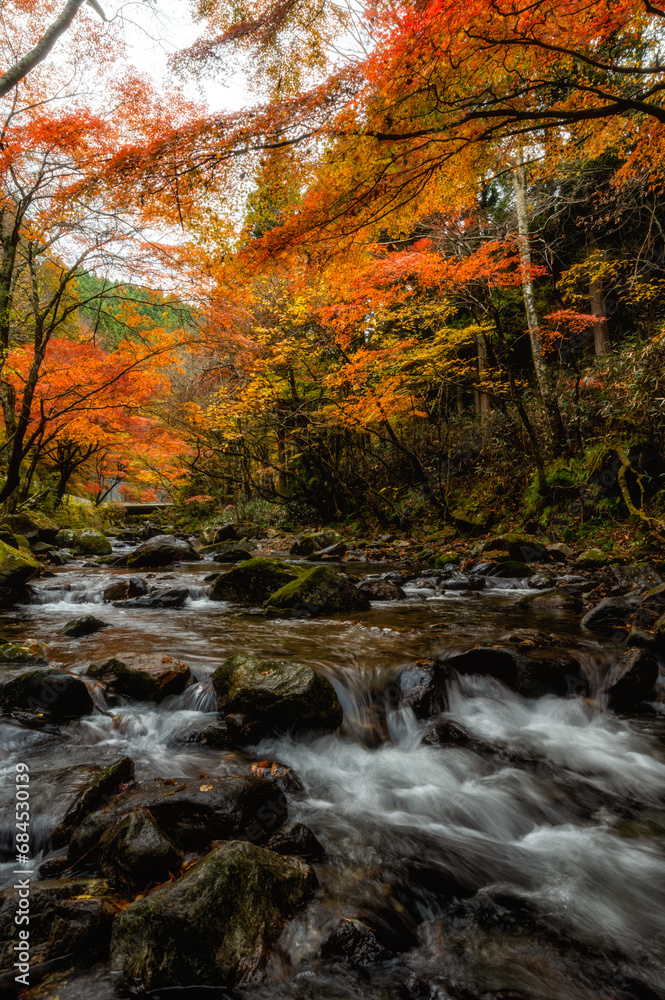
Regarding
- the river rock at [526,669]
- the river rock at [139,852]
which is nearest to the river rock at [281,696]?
the river rock at [139,852]

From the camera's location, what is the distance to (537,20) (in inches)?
152

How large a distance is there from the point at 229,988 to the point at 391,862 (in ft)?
3.89

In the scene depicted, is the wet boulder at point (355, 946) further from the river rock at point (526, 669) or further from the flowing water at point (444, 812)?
the river rock at point (526, 669)

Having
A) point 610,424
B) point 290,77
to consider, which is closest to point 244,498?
point 610,424

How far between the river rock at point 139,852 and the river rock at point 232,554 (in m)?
11.0

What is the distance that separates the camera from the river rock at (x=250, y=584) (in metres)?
8.43

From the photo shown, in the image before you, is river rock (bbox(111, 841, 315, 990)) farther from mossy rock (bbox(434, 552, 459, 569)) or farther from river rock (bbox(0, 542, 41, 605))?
mossy rock (bbox(434, 552, 459, 569))

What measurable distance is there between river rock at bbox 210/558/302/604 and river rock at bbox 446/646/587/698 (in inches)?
170

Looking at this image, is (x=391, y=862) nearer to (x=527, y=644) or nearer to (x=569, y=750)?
(x=569, y=750)

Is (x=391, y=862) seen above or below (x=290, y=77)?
below

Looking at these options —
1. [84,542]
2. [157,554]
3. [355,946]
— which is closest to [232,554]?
[157,554]

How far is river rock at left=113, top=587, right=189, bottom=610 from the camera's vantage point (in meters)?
8.09

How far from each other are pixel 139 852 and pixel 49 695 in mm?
2317

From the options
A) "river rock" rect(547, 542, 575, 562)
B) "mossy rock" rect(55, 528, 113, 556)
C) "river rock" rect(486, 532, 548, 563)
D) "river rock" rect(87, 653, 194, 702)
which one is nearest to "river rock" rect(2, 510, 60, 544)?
"mossy rock" rect(55, 528, 113, 556)
